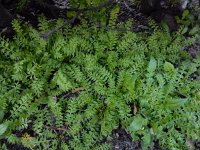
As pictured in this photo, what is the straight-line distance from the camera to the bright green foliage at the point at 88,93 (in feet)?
10.2

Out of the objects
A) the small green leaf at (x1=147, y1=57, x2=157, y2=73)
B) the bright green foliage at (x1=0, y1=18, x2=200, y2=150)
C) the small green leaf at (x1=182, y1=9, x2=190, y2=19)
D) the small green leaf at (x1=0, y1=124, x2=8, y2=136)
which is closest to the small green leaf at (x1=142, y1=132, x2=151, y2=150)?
the bright green foliage at (x1=0, y1=18, x2=200, y2=150)

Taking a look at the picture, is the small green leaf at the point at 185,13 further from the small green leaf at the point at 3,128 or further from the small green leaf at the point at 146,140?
the small green leaf at the point at 3,128

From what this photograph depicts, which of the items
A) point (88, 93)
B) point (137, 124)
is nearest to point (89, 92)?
point (88, 93)

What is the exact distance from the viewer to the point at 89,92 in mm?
3246

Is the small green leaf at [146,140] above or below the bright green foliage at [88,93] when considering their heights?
below

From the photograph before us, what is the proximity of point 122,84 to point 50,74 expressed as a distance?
0.70 metres

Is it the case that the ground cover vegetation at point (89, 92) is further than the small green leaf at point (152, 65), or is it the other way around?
the small green leaf at point (152, 65)

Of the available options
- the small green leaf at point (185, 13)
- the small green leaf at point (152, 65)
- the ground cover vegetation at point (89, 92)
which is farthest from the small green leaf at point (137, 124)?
the small green leaf at point (185, 13)

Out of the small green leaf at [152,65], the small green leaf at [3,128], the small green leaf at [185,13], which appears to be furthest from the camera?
the small green leaf at [185,13]

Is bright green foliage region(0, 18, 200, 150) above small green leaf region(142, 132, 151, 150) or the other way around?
above

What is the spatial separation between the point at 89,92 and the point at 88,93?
0.03 metres

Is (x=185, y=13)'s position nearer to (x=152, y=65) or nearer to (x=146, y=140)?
(x=152, y=65)

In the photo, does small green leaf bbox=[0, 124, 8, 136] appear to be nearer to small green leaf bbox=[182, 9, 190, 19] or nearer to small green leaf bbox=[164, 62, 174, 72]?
small green leaf bbox=[164, 62, 174, 72]

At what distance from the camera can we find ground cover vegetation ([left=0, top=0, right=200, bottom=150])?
10.2 feet
